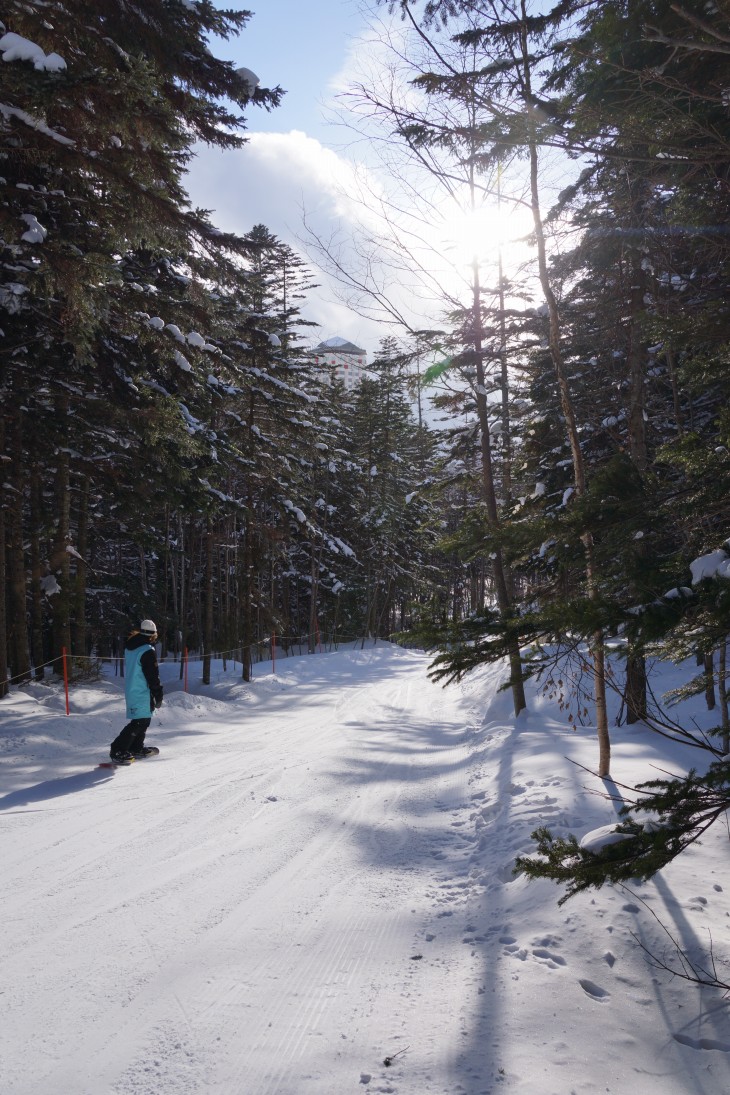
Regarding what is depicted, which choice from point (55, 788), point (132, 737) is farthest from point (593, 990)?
point (132, 737)

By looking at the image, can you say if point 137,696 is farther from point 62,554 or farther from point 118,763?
point 62,554

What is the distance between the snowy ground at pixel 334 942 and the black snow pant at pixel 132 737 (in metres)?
0.55

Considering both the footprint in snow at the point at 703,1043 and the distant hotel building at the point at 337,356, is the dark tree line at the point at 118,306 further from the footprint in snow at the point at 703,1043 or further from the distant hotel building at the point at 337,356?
the footprint in snow at the point at 703,1043

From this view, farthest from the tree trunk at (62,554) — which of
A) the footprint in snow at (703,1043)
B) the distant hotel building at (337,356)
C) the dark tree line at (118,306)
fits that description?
the footprint in snow at (703,1043)

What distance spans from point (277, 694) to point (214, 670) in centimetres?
633

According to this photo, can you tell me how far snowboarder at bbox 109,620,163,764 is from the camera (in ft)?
29.1

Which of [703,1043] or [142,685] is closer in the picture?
[703,1043]

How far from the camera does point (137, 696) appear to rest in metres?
8.95

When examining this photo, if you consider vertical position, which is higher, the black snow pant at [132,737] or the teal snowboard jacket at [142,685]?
the teal snowboard jacket at [142,685]

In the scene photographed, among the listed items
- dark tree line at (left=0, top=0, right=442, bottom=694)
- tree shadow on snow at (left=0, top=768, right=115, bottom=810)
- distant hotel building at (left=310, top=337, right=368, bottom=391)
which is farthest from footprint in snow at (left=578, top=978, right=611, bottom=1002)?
distant hotel building at (left=310, top=337, right=368, bottom=391)

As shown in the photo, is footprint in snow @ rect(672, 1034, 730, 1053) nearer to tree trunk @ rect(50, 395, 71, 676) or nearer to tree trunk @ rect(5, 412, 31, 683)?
tree trunk @ rect(5, 412, 31, 683)

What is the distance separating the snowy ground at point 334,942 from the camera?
2844 millimetres

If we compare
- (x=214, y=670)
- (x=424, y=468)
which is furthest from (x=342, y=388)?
(x=214, y=670)

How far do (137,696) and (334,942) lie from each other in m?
5.81
